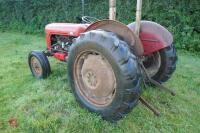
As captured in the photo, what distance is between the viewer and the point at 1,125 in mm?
3674

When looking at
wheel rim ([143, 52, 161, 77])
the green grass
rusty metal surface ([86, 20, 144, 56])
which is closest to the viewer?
rusty metal surface ([86, 20, 144, 56])

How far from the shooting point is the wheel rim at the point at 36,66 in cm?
508

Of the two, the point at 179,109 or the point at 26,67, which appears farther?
the point at 26,67

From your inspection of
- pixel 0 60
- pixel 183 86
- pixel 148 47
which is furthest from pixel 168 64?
pixel 0 60

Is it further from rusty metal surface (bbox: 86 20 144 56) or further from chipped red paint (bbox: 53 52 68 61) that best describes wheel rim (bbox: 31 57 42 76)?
rusty metal surface (bbox: 86 20 144 56)

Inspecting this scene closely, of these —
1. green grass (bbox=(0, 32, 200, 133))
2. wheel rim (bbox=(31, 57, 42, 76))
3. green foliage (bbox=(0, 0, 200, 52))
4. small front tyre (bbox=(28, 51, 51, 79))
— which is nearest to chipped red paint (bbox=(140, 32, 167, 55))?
green grass (bbox=(0, 32, 200, 133))

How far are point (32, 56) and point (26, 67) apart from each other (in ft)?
3.26

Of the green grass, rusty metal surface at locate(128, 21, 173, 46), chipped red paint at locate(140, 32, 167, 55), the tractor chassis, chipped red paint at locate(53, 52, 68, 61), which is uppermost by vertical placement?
rusty metal surface at locate(128, 21, 173, 46)

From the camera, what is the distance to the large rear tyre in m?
4.18

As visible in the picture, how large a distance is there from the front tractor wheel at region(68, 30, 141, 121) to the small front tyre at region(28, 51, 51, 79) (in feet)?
4.29

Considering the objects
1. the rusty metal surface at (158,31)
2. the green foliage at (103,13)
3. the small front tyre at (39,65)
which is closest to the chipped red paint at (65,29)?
the small front tyre at (39,65)

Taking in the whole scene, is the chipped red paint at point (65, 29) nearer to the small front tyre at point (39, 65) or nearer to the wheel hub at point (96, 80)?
the small front tyre at point (39, 65)

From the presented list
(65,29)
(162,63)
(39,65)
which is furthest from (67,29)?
(162,63)

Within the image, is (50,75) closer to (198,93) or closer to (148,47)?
(148,47)
